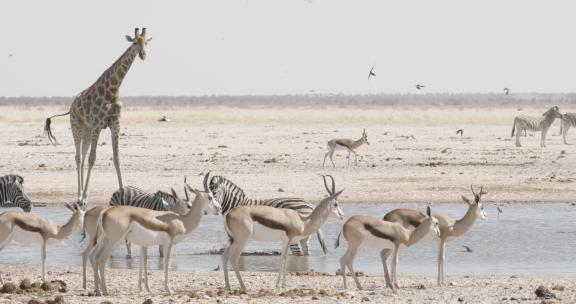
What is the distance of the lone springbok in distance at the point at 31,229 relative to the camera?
36.9ft

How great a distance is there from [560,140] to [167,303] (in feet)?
87.2

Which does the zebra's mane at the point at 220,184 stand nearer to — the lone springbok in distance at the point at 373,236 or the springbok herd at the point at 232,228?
the springbok herd at the point at 232,228

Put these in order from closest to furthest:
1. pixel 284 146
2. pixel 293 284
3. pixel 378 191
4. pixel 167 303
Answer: pixel 167 303, pixel 293 284, pixel 378 191, pixel 284 146

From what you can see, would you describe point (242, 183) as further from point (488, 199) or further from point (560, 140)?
point (560, 140)

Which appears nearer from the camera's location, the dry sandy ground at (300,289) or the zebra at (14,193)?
the dry sandy ground at (300,289)

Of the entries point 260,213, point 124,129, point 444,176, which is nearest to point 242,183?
point 444,176

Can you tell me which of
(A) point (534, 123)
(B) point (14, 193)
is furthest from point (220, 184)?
(A) point (534, 123)

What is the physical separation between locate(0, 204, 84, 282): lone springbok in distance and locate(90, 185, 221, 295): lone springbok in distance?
0.65 m

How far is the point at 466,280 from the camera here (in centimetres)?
1232

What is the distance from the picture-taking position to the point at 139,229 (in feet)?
35.0

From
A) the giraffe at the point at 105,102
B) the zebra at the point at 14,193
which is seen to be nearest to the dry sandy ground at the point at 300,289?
the zebra at the point at 14,193

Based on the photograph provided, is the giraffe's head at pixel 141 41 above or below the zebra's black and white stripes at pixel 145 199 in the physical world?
above

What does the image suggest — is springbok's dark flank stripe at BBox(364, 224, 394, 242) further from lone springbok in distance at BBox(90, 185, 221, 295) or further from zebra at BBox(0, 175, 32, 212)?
zebra at BBox(0, 175, 32, 212)

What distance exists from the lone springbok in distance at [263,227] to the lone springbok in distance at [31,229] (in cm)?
170
